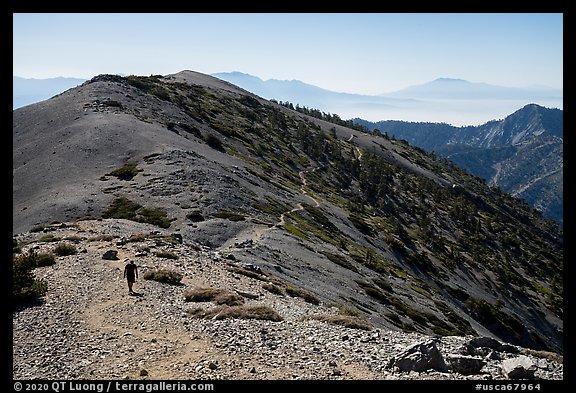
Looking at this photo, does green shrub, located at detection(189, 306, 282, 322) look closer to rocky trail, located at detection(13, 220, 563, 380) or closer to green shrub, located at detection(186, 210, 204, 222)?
rocky trail, located at detection(13, 220, 563, 380)

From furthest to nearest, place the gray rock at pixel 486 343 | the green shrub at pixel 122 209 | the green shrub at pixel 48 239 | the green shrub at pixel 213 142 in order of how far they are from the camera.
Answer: the green shrub at pixel 213 142
the green shrub at pixel 122 209
the green shrub at pixel 48 239
the gray rock at pixel 486 343

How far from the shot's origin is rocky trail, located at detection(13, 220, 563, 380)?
1459 centimetres

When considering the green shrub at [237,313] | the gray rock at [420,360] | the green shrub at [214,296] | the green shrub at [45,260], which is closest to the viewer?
the gray rock at [420,360]

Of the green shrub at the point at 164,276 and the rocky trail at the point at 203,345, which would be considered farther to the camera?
the green shrub at the point at 164,276

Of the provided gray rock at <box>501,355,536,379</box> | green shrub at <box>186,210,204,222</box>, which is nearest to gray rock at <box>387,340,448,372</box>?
gray rock at <box>501,355,536,379</box>

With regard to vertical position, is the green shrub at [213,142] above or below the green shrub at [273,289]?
above

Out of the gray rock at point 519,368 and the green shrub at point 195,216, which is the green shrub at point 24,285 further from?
the green shrub at point 195,216

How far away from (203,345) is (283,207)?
52.5 meters

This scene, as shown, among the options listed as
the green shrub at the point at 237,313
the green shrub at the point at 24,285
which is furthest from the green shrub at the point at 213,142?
the green shrub at the point at 237,313

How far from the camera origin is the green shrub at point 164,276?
1046 inches

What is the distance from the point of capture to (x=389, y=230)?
357 ft

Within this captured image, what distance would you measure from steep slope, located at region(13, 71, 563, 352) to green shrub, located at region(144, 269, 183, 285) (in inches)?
347

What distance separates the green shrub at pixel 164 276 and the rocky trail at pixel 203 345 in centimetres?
50

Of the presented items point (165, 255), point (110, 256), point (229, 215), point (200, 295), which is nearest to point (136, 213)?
point (229, 215)
